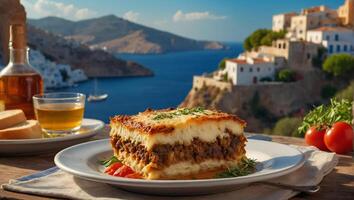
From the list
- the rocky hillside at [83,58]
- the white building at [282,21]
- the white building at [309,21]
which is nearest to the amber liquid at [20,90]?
the white building at [309,21]

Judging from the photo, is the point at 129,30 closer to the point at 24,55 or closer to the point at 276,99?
the point at 276,99

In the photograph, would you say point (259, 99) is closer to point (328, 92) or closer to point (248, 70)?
point (248, 70)

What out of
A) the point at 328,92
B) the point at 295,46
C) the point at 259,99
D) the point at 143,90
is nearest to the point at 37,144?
the point at 259,99

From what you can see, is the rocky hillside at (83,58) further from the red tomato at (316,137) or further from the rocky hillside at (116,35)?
the red tomato at (316,137)

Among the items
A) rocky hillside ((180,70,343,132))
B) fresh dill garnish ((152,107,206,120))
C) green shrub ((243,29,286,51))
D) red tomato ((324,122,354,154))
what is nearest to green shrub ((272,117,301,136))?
rocky hillside ((180,70,343,132))

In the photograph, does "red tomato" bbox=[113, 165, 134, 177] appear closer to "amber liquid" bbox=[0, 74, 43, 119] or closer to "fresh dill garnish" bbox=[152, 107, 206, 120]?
"fresh dill garnish" bbox=[152, 107, 206, 120]
